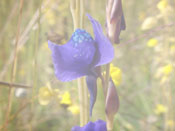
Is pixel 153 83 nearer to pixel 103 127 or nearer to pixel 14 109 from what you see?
pixel 14 109

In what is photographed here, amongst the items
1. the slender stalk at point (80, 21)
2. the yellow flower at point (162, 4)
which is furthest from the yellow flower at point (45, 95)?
the yellow flower at point (162, 4)

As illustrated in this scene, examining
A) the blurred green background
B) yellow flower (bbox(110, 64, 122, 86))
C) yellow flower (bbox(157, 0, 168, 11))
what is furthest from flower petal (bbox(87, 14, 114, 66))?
yellow flower (bbox(157, 0, 168, 11))

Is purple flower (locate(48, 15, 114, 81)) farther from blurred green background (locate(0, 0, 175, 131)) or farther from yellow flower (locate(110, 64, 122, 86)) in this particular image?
blurred green background (locate(0, 0, 175, 131))

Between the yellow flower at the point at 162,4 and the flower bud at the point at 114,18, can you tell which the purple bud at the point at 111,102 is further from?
the yellow flower at the point at 162,4

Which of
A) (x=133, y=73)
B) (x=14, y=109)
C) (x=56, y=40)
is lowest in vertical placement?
(x=14, y=109)

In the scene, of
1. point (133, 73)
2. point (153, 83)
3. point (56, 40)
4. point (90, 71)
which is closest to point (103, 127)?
point (90, 71)

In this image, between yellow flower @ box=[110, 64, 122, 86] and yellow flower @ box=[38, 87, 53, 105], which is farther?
yellow flower @ box=[38, 87, 53, 105]
